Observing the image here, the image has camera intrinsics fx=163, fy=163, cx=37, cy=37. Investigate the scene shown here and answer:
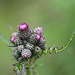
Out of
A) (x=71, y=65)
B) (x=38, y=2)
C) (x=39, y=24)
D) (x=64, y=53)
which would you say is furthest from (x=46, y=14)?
(x=71, y=65)

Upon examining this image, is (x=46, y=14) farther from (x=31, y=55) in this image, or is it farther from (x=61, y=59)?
(x=31, y=55)

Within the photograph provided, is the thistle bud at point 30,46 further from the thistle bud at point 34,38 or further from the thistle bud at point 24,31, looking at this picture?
the thistle bud at point 24,31

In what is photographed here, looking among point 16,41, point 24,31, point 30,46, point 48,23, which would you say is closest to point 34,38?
point 30,46

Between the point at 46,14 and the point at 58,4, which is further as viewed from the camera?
the point at 46,14

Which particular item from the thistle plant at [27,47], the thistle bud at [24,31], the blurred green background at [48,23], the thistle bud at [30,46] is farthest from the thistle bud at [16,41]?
the blurred green background at [48,23]

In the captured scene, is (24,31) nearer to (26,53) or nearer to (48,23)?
(26,53)
